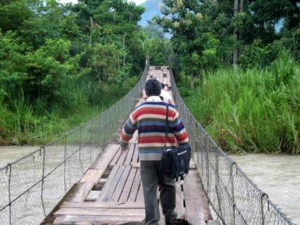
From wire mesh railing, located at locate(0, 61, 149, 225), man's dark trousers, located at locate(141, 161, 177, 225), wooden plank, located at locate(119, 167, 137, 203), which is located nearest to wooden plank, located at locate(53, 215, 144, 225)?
man's dark trousers, located at locate(141, 161, 177, 225)

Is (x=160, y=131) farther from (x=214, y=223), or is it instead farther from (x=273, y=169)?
(x=273, y=169)

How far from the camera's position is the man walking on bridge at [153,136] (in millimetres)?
3543

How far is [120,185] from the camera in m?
5.00

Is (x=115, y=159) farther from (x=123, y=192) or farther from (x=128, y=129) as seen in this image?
(x=128, y=129)

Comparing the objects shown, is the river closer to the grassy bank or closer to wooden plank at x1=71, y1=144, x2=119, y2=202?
wooden plank at x1=71, y1=144, x2=119, y2=202

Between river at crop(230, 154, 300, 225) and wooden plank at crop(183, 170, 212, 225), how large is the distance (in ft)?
8.04

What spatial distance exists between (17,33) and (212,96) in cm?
726

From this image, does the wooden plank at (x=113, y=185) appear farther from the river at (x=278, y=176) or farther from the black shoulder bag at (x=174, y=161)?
the river at (x=278, y=176)

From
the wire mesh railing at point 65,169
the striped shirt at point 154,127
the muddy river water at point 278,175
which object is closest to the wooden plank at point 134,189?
the striped shirt at point 154,127

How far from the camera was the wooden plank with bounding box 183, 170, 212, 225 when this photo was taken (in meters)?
3.99

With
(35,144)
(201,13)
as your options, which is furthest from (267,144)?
(201,13)

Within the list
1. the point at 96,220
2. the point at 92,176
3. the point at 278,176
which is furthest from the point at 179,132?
the point at 278,176

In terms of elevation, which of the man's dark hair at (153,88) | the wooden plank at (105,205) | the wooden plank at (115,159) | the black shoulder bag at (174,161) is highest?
the man's dark hair at (153,88)

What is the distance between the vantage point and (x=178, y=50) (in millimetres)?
19984
